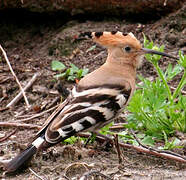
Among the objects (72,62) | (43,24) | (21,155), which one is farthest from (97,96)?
(43,24)

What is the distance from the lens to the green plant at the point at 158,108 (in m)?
2.90

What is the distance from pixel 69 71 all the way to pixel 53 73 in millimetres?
221

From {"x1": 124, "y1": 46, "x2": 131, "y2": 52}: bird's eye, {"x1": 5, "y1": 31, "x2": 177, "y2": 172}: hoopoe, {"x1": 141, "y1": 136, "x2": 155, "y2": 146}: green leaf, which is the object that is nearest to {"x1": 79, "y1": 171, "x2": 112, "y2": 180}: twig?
{"x1": 5, "y1": 31, "x2": 177, "y2": 172}: hoopoe

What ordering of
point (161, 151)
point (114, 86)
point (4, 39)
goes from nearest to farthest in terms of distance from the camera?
point (161, 151) < point (114, 86) < point (4, 39)

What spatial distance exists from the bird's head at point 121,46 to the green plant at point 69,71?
2.65ft

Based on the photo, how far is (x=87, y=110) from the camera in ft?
8.91

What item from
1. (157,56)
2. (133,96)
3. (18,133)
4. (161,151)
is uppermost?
(157,56)

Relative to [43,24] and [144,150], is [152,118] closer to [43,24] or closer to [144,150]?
[144,150]

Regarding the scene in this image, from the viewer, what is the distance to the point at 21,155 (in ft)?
8.35

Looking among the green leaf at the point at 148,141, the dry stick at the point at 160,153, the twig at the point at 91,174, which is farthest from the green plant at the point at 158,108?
the twig at the point at 91,174

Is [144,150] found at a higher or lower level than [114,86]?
lower

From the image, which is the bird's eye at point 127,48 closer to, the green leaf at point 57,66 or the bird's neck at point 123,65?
the bird's neck at point 123,65

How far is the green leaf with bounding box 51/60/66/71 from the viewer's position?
412 centimetres

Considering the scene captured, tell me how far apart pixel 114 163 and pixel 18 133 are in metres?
0.88
